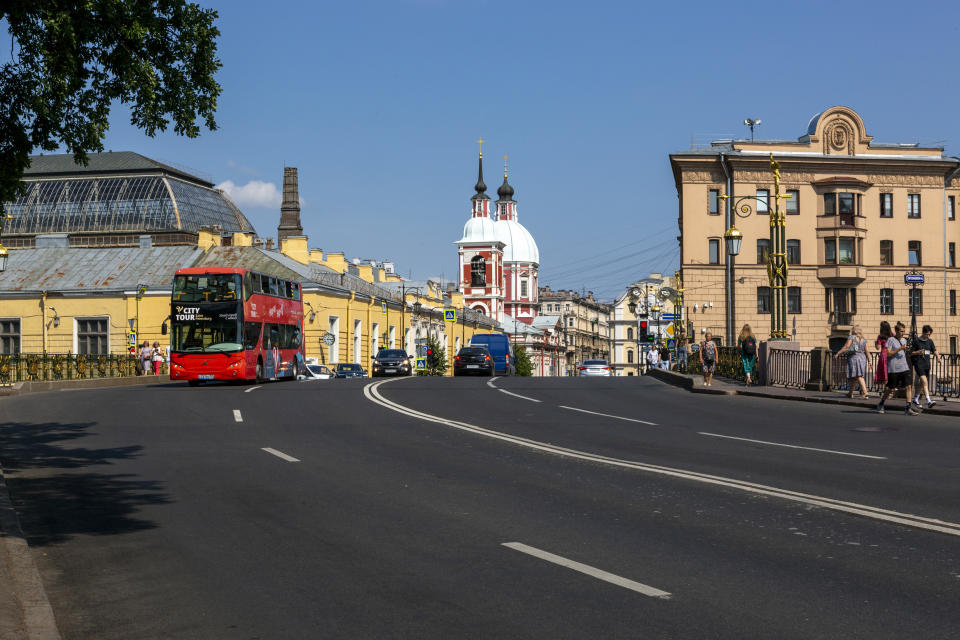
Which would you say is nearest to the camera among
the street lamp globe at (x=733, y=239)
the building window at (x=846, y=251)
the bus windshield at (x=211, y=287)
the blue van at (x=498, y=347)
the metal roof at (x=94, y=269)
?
the street lamp globe at (x=733, y=239)

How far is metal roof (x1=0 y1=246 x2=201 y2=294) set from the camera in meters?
60.8

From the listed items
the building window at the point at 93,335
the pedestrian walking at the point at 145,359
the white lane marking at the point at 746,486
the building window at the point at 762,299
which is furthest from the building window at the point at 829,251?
the white lane marking at the point at 746,486

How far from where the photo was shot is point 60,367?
124ft

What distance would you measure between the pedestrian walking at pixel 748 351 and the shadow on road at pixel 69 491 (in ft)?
67.5

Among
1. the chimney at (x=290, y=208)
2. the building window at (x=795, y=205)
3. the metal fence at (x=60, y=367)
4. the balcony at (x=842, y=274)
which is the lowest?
the metal fence at (x=60, y=367)

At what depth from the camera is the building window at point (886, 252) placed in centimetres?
7244

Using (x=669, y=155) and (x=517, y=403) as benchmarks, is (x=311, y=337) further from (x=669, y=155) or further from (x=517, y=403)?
(x=517, y=403)

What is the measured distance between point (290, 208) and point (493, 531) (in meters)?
99.6

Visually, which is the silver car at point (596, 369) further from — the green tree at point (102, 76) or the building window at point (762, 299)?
the green tree at point (102, 76)

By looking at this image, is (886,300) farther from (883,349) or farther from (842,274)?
(883,349)

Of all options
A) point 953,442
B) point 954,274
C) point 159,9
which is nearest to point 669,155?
point 954,274

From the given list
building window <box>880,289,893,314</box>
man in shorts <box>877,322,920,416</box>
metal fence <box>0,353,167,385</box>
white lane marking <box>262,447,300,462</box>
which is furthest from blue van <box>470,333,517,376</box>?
white lane marking <box>262,447,300,462</box>

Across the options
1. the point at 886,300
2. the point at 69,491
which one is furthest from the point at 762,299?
the point at 69,491

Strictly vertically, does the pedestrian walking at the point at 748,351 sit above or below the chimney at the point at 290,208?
below
